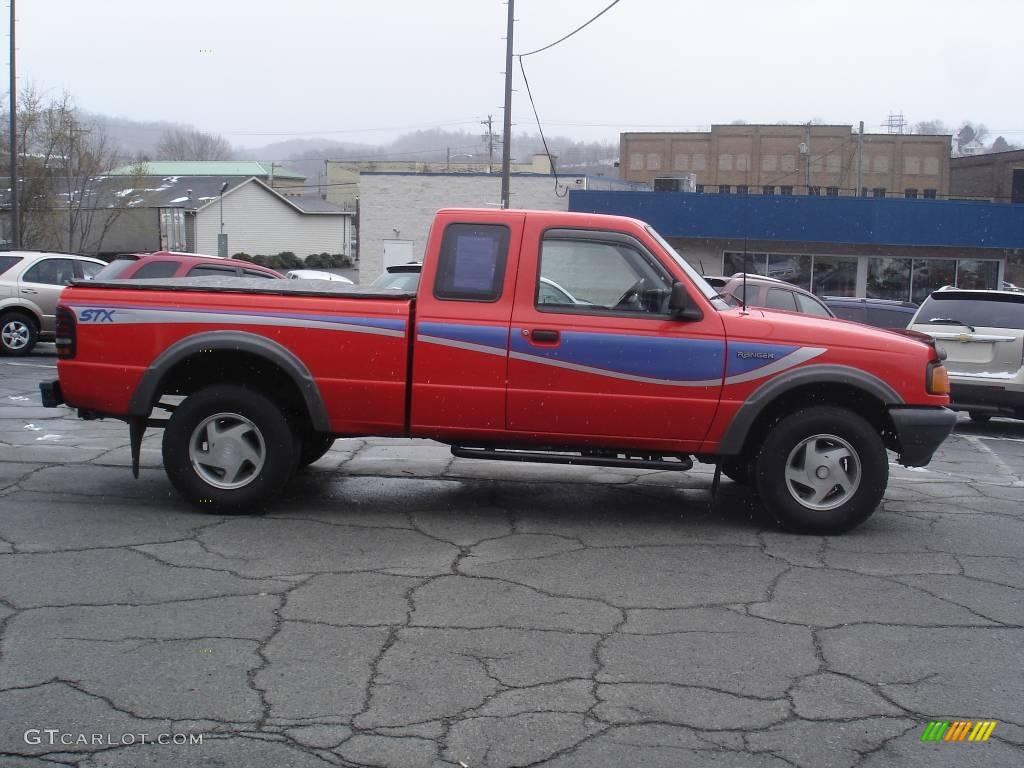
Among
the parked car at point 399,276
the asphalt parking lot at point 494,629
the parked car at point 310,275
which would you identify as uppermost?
the parked car at point 399,276

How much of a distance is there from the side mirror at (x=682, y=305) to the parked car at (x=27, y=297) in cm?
1332

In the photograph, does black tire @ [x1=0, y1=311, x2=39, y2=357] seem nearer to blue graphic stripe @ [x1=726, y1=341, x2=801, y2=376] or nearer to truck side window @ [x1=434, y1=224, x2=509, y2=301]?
truck side window @ [x1=434, y1=224, x2=509, y2=301]

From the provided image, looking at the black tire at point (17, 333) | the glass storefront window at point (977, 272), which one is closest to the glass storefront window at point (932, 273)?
the glass storefront window at point (977, 272)

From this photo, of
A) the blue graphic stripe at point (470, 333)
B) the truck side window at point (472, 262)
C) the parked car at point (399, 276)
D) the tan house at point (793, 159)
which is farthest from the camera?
the tan house at point (793, 159)

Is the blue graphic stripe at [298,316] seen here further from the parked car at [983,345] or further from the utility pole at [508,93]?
the utility pole at [508,93]

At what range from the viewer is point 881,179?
63812 mm

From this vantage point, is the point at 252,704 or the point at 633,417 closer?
the point at 252,704

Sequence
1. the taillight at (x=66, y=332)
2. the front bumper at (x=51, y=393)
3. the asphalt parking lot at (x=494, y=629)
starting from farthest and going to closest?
1. the front bumper at (x=51, y=393)
2. the taillight at (x=66, y=332)
3. the asphalt parking lot at (x=494, y=629)

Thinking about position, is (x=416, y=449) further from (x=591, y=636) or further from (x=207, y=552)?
(x=591, y=636)

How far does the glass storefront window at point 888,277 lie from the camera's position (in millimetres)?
32031

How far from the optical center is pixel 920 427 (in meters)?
6.71

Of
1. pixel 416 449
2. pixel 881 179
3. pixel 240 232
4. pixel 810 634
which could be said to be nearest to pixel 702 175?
pixel 881 179

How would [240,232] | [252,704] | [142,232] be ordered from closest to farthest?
[252,704] < [142,232] < [240,232]

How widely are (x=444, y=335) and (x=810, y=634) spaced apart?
2913mm
